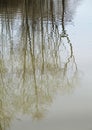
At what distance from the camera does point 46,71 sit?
8.43 metres

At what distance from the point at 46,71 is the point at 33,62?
3.04 ft

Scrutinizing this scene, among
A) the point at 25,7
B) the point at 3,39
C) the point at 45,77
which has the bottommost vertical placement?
the point at 45,77

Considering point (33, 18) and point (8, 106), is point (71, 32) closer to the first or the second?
point (33, 18)

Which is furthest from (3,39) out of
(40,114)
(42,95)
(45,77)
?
(40,114)

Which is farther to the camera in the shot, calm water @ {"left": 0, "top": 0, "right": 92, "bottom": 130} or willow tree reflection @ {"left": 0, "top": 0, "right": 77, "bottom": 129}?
willow tree reflection @ {"left": 0, "top": 0, "right": 77, "bottom": 129}

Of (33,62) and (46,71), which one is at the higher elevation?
(33,62)

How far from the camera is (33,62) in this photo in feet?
30.5

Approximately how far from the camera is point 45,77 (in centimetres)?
810

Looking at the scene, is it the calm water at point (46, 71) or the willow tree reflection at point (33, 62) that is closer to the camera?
the calm water at point (46, 71)

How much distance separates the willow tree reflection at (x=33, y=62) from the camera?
698 cm

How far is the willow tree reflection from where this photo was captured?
6980 mm

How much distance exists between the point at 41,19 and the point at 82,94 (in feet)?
21.8

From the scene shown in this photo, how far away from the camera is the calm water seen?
20.5ft

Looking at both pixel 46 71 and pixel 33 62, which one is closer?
pixel 46 71
